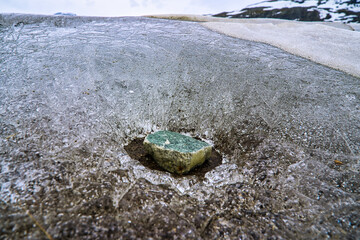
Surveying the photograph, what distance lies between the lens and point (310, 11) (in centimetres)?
2066

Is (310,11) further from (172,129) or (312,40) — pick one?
(172,129)

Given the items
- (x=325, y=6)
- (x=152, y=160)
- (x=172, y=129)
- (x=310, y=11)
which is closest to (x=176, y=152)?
(x=152, y=160)

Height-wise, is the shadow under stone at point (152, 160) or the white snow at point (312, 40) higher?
the white snow at point (312, 40)

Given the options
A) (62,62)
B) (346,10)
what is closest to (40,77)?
(62,62)

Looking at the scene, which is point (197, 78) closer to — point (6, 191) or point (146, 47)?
point (146, 47)

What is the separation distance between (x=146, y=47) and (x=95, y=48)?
983 millimetres

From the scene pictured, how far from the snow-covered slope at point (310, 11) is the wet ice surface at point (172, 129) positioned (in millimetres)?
21228

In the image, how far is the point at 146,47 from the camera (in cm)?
393

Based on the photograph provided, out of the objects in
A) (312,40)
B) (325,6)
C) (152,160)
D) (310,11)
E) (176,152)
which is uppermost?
(325,6)

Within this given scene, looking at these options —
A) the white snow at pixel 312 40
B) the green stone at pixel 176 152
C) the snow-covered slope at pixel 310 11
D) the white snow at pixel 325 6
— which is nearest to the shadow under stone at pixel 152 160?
the green stone at pixel 176 152

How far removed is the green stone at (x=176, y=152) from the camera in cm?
180

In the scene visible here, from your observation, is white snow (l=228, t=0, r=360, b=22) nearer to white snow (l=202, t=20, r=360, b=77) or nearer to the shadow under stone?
white snow (l=202, t=20, r=360, b=77)

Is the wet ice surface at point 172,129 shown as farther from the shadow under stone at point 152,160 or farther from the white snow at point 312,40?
the white snow at point 312,40

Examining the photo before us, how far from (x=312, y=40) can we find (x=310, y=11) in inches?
851
